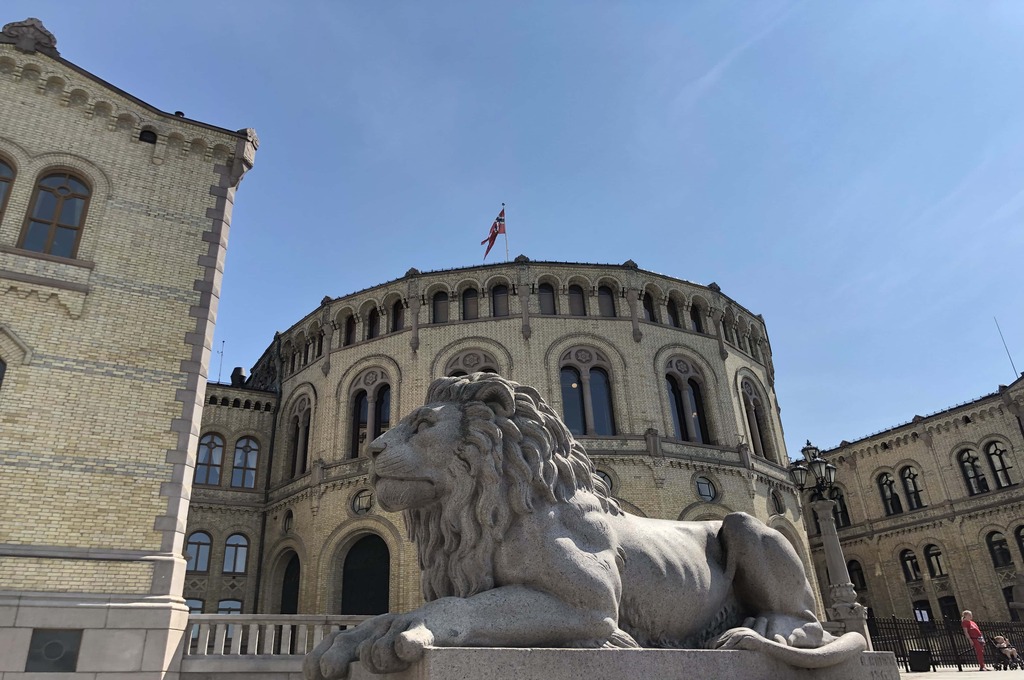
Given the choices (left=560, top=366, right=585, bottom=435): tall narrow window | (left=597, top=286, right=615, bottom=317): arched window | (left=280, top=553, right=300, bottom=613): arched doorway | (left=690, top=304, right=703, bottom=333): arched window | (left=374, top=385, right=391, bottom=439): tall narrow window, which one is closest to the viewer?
(left=560, top=366, right=585, bottom=435): tall narrow window

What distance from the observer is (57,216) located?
13375mm

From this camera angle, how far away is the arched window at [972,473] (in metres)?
34.0

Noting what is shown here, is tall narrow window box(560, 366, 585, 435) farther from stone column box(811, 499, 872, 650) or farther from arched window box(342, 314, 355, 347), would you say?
stone column box(811, 499, 872, 650)

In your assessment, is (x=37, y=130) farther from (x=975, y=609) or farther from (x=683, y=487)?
(x=975, y=609)

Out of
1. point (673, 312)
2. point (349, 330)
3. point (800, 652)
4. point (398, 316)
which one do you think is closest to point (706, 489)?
point (673, 312)

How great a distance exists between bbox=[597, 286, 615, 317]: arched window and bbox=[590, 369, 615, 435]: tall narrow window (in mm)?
2541

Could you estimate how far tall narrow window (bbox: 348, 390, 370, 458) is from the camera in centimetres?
2598

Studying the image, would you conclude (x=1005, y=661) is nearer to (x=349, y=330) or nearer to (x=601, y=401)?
(x=601, y=401)

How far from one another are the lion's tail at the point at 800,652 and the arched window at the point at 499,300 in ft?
76.2

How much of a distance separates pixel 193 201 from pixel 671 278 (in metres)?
19.5

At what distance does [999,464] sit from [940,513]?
12.3 feet

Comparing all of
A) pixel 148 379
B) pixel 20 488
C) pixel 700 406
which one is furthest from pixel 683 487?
pixel 20 488

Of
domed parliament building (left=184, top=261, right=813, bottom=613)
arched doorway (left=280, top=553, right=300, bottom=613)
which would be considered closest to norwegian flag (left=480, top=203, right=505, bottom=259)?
domed parliament building (left=184, top=261, right=813, bottom=613)

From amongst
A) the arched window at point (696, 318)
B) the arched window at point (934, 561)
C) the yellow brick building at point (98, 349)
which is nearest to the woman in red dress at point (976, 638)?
the arched window at point (696, 318)
